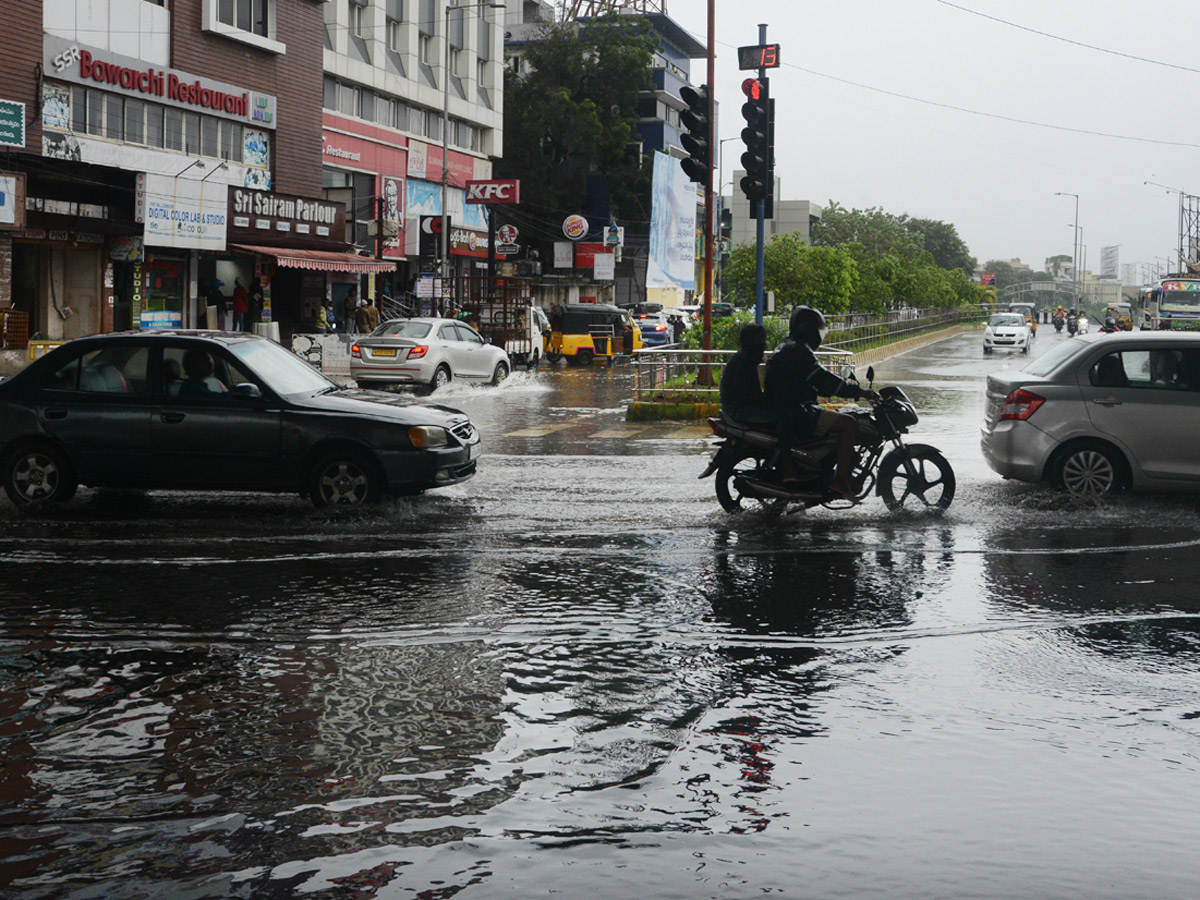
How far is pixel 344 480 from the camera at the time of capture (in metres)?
11.1

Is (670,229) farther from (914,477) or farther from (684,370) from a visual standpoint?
(914,477)

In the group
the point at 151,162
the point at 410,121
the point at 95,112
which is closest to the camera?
the point at 95,112

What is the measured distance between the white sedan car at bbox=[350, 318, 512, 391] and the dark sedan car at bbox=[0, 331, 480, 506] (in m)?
14.3

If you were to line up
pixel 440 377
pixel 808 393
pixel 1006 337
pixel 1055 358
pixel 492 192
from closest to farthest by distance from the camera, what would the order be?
1. pixel 808 393
2. pixel 1055 358
3. pixel 440 377
4. pixel 492 192
5. pixel 1006 337

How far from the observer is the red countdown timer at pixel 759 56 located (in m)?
19.6

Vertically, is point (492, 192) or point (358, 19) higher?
point (358, 19)

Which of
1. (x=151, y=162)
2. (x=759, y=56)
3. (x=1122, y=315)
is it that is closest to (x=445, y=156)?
(x=151, y=162)

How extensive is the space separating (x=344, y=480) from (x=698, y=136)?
10.0 metres

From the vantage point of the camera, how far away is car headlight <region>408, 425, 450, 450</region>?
11055 millimetres

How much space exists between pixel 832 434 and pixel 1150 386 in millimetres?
3102

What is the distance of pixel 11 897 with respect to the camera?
3.66 m

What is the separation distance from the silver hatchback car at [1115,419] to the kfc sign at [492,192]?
36505mm

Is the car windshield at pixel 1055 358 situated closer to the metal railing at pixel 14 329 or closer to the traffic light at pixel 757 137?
the traffic light at pixel 757 137

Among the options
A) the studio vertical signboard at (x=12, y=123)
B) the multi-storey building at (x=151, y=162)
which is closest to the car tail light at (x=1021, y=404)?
the multi-storey building at (x=151, y=162)
